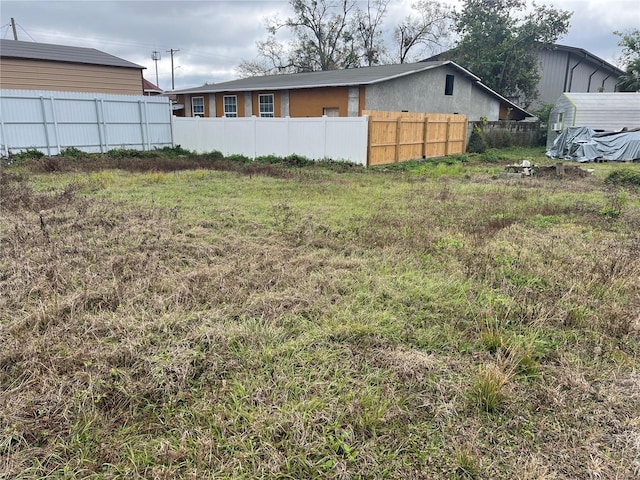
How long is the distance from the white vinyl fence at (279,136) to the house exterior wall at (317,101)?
108 inches

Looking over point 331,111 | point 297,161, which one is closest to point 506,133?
point 331,111

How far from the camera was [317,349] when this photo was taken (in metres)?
2.82

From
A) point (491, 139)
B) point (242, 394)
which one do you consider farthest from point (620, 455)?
point (491, 139)

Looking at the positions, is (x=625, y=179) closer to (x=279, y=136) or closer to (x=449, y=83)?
(x=279, y=136)

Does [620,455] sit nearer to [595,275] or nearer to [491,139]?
[595,275]

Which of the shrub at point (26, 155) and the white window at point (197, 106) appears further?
the white window at point (197, 106)

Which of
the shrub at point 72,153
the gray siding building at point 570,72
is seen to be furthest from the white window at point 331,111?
the gray siding building at point 570,72

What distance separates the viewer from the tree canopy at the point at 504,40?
77.4ft

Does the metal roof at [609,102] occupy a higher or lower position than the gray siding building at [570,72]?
lower

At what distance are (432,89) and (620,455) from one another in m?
18.4

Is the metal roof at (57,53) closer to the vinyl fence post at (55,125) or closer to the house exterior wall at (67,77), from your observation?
the house exterior wall at (67,77)

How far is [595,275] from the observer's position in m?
4.05

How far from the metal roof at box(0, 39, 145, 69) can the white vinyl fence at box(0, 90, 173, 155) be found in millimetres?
5103

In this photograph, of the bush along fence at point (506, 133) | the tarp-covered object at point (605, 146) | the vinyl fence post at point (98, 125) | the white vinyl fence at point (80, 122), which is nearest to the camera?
the white vinyl fence at point (80, 122)
